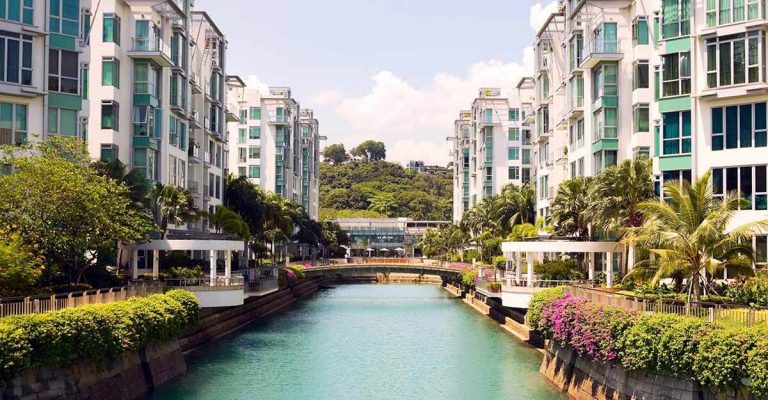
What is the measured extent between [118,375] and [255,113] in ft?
292

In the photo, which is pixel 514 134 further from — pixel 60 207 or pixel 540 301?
pixel 60 207

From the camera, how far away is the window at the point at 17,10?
45453 mm

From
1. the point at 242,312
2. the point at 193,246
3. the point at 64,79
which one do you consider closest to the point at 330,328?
the point at 242,312

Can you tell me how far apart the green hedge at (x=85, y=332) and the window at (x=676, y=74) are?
87.3 ft

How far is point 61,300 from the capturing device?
30.4 meters

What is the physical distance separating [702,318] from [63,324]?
19.3 meters

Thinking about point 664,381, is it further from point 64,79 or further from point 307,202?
point 307,202

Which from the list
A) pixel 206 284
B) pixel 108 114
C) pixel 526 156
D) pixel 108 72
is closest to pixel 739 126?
pixel 206 284

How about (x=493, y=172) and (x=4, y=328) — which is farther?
(x=493, y=172)

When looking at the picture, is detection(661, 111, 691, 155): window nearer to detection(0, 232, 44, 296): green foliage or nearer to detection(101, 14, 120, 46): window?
detection(0, 232, 44, 296): green foliage

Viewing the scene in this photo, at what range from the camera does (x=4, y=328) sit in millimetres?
24875

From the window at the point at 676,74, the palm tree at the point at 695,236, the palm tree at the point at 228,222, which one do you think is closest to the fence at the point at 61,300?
the palm tree at the point at 695,236

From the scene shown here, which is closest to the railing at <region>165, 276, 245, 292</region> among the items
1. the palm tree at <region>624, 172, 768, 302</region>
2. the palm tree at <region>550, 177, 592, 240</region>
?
the palm tree at <region>550, 177, 592, 240</region>

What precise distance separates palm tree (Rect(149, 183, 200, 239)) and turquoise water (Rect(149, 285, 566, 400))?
8.98m
